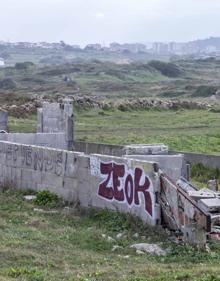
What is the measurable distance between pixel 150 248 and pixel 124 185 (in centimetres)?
349

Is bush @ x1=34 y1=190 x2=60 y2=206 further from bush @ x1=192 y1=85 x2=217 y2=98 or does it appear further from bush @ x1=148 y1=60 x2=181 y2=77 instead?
bush @ x1=148 y1=60 x2=181 y2=77

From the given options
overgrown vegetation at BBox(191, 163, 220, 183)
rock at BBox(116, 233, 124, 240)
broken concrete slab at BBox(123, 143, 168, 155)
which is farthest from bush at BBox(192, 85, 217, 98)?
rock at BBox(116, 233, 124, 240)

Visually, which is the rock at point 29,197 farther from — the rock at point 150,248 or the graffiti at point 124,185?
the rock at point 150,248

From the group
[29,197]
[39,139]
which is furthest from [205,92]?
[29,197]

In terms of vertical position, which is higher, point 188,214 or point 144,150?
point 188,214

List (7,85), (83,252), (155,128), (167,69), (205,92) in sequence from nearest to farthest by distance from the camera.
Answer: (83,252)
(155,128)
(205,92)
(7,85)
(167,69)

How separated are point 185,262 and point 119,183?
16.0ft

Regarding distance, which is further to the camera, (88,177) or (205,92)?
(205,92)

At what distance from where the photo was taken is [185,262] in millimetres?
13078

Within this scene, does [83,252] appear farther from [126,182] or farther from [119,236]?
[126,182]

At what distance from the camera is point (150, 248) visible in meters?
14.2

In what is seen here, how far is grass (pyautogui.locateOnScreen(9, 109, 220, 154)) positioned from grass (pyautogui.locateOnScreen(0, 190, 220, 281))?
791 inches

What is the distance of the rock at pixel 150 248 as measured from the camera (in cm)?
1390

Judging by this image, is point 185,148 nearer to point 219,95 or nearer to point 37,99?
point 37,99
